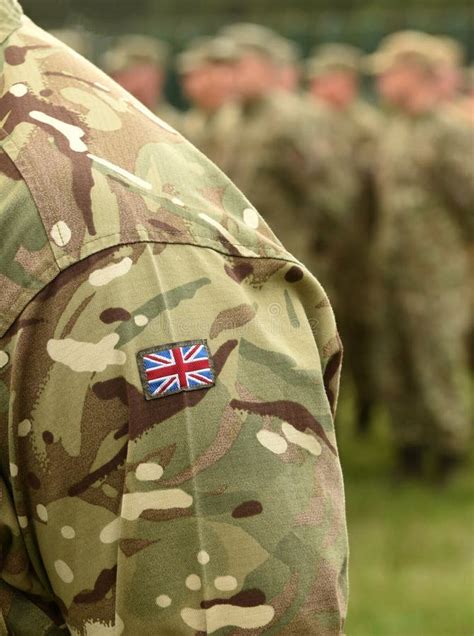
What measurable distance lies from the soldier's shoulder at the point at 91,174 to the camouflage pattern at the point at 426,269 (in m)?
4.67

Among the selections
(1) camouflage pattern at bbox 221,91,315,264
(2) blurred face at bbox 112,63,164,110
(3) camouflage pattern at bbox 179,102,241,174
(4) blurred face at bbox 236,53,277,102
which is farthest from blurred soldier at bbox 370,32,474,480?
(2) blurred face at bbox 112,63,164,110

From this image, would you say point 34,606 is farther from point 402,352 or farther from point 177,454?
point 402,352

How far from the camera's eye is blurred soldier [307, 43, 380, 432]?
6.11 meters

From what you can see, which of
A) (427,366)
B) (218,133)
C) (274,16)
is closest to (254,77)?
(218,133)

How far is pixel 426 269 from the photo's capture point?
582cm

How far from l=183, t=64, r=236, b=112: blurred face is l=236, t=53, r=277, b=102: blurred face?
114mm

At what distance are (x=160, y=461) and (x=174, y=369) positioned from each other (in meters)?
0.07

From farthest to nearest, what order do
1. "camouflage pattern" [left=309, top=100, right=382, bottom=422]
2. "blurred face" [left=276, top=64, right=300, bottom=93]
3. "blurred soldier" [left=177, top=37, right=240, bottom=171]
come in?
"blurred face" [left=276, top=64, right=300, bottom=93]
"blurred soldier" [left=177, top=37, right=240, bottom=171]
"camouflage pattern" [left=309, top=100, right=382, bottom=422]

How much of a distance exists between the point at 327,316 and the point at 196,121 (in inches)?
252

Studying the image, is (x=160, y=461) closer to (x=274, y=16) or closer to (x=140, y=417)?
(x=140, y=417)

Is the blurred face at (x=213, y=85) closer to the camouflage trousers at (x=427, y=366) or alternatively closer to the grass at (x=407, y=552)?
the camouflage trousers at (x=427, y=366)

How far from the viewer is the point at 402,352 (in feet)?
20.0

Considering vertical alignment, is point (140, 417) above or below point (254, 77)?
above

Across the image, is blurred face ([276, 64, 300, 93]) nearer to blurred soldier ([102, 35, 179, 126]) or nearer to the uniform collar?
blurred soldier ([102, 35, 179, 126])
